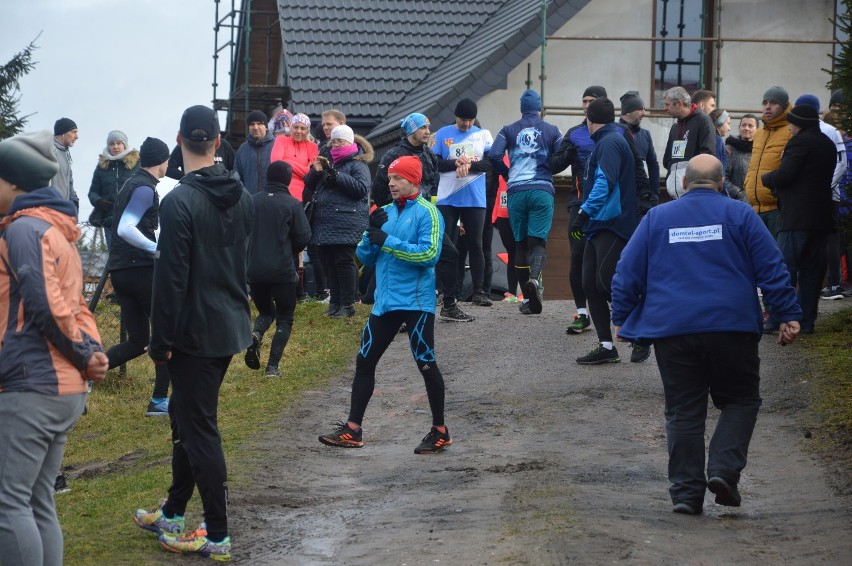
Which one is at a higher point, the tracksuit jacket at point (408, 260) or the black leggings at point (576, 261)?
the tracksuit jacket at point (408, 260)

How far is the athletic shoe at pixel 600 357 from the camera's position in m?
11.7

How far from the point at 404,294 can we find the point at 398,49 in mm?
16080

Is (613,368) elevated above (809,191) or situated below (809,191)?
below

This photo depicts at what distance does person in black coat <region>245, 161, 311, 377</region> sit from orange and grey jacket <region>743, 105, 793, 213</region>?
4.26 m

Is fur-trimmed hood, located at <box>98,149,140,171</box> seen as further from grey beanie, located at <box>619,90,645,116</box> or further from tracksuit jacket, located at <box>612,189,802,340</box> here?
tracksuit jacket, located at <box>612,189,802,340</box>

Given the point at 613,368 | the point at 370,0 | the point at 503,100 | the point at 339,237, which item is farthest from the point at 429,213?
the point at 370,0

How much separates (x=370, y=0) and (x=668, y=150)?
13.7m

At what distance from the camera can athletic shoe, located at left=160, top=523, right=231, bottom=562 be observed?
21.1 feet

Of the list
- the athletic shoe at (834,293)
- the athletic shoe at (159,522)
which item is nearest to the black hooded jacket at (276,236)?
the athletic shoe at (159,522)

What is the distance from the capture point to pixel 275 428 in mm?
10094

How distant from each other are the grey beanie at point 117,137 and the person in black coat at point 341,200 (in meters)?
3.27

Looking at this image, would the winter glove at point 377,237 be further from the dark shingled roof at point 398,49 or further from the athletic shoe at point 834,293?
the dark shingled roof at point 398,49

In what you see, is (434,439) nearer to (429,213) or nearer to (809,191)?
(429,213)

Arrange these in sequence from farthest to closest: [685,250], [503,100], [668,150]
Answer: [503,100]
[668,150]
[685,250]
